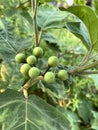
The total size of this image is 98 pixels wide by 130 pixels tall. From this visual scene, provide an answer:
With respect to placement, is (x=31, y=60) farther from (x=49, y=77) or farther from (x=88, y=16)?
(x=88, y=16)

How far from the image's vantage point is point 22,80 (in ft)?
3.60

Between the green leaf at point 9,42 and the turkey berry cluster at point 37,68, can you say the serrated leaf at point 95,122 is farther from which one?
the turkey berry cluster at point 37,68

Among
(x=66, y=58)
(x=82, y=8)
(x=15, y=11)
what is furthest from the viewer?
(x=66, y=58)

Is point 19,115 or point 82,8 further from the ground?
point 82,8

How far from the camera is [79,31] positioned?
98cm

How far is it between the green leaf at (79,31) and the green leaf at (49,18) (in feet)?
0.44

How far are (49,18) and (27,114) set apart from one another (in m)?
0.40

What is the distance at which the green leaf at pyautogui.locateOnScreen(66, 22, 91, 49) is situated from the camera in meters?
0.96

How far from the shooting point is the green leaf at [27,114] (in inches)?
35.6

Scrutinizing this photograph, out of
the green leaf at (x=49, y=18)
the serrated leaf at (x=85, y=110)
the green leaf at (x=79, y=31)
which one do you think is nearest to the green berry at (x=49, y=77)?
the green leaf at (x=79, y=31)

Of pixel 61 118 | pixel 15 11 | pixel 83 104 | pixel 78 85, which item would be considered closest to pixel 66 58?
pixel 78 85

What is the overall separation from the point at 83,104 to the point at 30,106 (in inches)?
34.0

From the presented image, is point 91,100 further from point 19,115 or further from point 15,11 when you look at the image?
point 19,115

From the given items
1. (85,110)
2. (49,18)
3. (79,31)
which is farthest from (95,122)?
(79,31)
